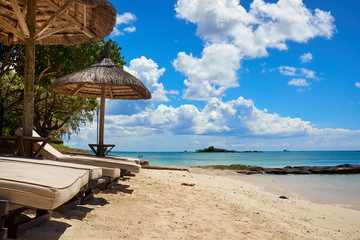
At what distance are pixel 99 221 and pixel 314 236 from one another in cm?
335

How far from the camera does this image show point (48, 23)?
5.36m

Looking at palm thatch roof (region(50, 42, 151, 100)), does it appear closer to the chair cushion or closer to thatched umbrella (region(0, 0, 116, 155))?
thatched umbrella (region(0, 0, 116, 155))

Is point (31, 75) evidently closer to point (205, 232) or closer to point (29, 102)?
point (29, 102)

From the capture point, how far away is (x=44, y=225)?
298 centimetres

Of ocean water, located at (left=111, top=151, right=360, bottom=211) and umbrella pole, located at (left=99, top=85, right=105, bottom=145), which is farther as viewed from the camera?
ocean water, located at (left=111, top=151, right=360, bottom=211)

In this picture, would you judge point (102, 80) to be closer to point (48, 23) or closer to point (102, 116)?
point (102, 116)

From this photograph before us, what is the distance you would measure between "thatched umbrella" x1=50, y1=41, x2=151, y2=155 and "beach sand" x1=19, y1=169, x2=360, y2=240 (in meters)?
2.63

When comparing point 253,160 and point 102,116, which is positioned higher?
point 102,116

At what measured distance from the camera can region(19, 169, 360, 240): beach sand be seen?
11.4 ft

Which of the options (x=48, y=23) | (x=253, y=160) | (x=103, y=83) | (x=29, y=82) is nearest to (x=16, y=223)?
(x=29, y=82)

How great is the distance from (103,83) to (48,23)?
212 cm

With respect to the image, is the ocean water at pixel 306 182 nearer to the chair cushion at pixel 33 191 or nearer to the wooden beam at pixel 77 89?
the wooden beam at pixel 77 89

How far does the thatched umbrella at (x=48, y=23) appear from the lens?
5.14m

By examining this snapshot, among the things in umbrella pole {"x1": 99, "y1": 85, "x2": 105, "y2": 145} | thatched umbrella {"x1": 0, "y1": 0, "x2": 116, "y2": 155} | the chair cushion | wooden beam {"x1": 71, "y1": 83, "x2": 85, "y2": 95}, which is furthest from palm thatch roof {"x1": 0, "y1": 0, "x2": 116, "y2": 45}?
the chair cushion
